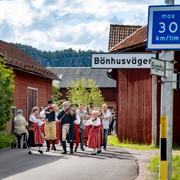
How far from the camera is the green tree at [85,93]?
81.4 meters

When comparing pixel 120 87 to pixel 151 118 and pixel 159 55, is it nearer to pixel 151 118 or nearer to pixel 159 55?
pixel 151 118

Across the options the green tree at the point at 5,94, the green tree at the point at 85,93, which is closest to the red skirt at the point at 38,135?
the green tree at the point at 5,94

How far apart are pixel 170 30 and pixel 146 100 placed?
52.7 ft

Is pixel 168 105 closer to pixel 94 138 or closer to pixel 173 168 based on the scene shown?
pixel 173 168

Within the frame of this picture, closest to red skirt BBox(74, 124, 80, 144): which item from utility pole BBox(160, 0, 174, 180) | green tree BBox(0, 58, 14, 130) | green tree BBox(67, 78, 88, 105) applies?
green tree BBox(0, 58, 14, 130)

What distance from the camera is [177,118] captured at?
2556cm

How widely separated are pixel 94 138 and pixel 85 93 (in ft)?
208

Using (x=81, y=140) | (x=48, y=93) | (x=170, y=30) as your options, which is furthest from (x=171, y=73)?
(x=48, y=93)

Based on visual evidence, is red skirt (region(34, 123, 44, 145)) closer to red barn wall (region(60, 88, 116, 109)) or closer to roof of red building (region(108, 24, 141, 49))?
roof of red building (region(108, 24, 141, 49))

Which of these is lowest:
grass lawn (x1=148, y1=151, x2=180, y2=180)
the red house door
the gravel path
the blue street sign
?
the gravel path

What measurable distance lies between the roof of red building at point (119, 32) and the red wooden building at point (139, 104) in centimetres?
737

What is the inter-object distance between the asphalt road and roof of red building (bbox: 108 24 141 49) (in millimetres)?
15009

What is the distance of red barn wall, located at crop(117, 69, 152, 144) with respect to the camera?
26.4m

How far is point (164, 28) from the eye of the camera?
10.5m
